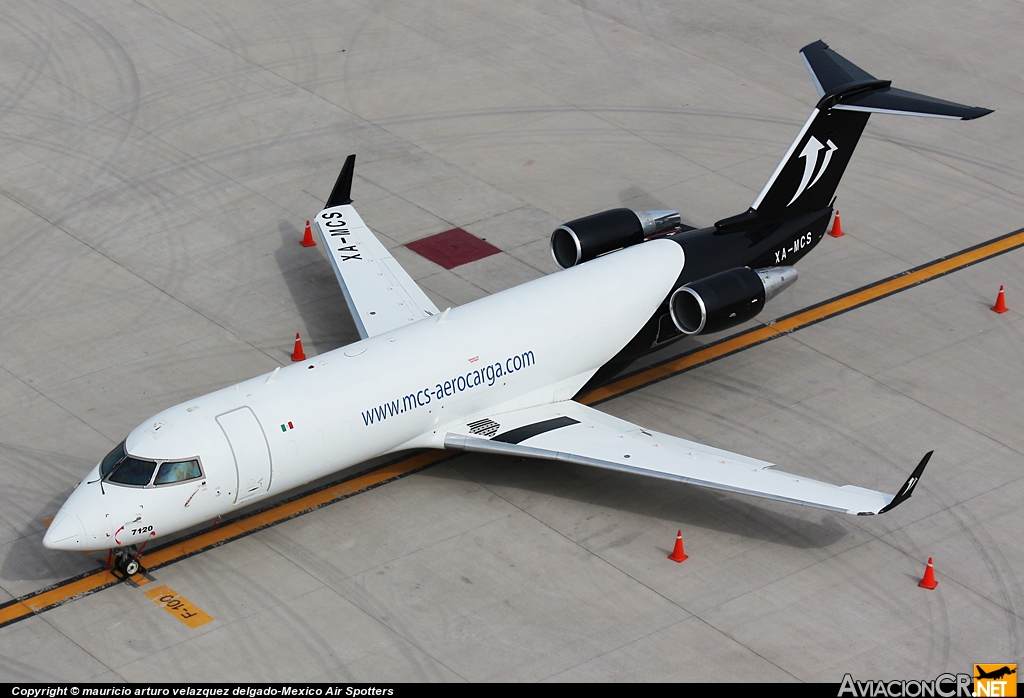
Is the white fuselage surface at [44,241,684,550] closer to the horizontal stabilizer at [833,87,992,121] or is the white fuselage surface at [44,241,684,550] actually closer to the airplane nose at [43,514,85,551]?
the airplane nose at [43,514,85,551]

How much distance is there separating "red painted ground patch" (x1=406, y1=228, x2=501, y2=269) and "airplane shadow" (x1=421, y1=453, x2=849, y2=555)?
20.6 feet

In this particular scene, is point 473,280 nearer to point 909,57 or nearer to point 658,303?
point 658,303

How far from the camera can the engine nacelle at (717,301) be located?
2380cm

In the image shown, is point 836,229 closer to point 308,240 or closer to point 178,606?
point 308,240

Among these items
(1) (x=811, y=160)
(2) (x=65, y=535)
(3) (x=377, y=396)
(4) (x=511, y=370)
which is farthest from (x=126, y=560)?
(1) (x=811, y=160)

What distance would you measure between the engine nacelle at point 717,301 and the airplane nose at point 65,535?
10.2m

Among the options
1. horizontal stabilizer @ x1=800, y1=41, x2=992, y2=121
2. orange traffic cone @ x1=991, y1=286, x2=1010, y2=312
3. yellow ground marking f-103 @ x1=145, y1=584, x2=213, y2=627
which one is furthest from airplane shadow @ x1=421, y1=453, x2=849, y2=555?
orange traffic cone @ x1=991, y1=286, x2=1010, y2=312

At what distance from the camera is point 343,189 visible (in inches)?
1101

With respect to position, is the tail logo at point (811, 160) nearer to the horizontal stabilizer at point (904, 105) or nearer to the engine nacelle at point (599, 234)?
the horizontal stabilizer at point (904, 105)

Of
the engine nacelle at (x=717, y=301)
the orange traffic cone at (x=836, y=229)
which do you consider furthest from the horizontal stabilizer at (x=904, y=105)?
the orange traffic cone at (x=836, y=229)

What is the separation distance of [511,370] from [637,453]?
246 centimetres

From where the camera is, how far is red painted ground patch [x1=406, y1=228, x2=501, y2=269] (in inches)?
1145

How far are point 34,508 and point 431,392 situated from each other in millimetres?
6274

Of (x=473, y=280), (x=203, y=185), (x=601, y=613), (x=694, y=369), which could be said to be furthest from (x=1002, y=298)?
(x=203, y=185)
